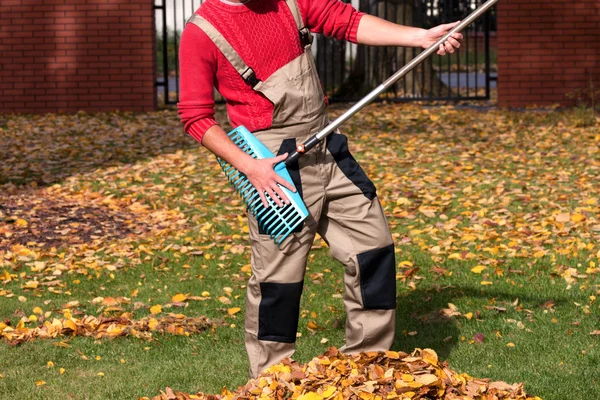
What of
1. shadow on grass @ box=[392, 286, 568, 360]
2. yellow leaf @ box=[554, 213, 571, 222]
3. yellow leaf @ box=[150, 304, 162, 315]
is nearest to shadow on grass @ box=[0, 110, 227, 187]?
yellow leaf @ box=[150, 304, 162, 315]

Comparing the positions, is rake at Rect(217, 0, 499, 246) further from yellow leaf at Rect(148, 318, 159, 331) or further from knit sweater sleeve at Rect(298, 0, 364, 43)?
yellow leaf at Rect(148, 318, 159, 331)

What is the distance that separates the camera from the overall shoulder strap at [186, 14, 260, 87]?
12.2 ft

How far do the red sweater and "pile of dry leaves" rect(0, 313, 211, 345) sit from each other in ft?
6.10

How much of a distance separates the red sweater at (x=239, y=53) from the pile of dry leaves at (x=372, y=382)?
3.17 feet

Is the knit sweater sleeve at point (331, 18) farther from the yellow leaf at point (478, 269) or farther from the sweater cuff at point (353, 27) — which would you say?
the yellow leaf at point (478, 269)

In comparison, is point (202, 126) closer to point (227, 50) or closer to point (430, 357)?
point (227, 50)

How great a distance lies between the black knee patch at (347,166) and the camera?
154 inches

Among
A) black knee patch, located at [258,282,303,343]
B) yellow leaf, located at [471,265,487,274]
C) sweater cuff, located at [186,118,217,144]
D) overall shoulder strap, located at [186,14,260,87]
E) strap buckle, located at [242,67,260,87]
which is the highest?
overall shoulder strap, located at [186,14,260,87]

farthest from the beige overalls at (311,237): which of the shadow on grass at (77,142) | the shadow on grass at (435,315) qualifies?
the shadow on grass at (77,142)

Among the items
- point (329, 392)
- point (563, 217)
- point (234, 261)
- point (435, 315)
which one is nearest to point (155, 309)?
point (234, 261)

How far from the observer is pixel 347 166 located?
155 inches

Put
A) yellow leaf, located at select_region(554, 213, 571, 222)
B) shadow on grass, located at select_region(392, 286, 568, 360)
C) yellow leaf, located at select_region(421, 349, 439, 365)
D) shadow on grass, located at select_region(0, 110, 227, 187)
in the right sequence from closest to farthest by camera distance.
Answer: yellow leaf, located at select_region(421, 349, 439, 365), shadow on grass, located at select_region(392, 286, 568, 360), yellow leaf, located at select_region(554, 213, 571, 222), shadow on grass, located at select_region(0, 110, 227, 187)

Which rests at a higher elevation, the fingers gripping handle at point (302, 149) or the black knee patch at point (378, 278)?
the fingers gripping handle at point (302, 149)

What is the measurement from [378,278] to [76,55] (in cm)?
1105
